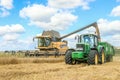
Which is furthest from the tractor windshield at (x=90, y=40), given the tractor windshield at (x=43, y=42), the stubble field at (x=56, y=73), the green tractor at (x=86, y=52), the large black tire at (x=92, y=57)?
the tractor windshield at (x=43, y=42)

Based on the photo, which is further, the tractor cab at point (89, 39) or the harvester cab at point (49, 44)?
the harvester cab at point (49, 44)

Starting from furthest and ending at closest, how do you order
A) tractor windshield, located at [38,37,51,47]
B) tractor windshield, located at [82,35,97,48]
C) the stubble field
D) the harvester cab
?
1. tractor windshield, located at [38,37,51,47]
2. the harvester cab
3. tractor windshield, located at [82,35,97,48]
4. the stubble field

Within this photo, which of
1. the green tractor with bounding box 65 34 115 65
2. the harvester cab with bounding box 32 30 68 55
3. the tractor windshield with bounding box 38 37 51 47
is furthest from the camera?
the tractor windshield with bounding box 38 37 51 47

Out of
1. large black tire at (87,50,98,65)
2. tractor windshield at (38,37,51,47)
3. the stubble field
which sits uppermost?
tractor windshield at (38,37,51,47)

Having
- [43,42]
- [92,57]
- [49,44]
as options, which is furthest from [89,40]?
[43,42]

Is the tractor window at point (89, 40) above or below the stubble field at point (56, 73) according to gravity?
above

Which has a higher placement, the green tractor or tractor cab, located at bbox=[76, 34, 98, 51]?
tractor cab, located at bbox=[76, 34, 98, 51]

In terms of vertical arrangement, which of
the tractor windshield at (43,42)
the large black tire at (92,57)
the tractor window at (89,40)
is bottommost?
the large black tire at (92,57)

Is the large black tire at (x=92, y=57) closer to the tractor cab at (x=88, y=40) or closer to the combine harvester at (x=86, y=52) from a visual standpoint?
the combine harvester at (x=86, y=52)

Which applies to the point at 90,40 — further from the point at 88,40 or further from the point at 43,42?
the point at 43,42

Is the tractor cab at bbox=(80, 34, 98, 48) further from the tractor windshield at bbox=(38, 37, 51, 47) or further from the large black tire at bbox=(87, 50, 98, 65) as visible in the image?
the tractor windshield at bbox=(38, 37, 51, 47)

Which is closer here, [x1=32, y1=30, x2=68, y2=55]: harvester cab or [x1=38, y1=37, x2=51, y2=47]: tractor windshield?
[x1=32, y1=30, x2=68, y2=55]: harvester cab

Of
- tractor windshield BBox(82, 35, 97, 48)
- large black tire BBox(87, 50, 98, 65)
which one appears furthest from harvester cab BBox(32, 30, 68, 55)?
large black tire BBox(87, 50, 98, 65)

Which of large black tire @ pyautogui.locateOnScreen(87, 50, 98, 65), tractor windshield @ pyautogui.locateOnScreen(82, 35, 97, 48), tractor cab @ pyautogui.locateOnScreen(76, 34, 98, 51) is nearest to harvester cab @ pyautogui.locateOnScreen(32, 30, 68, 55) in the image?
tractor cab @ pyautogui.locateOnScreen(76, 34, 98, 51)
